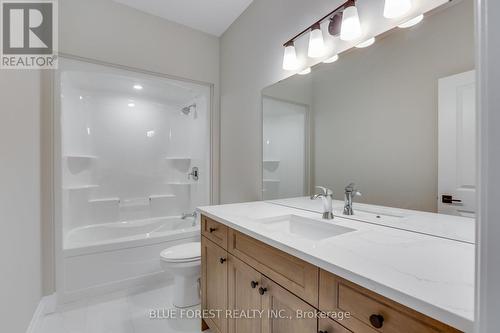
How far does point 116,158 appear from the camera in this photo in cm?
336

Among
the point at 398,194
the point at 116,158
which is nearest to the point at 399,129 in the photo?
the point at 398,194

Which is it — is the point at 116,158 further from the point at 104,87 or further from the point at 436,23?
the point at 436,23

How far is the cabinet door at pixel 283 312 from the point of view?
0.82 metres

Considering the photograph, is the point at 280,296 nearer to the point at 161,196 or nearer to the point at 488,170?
the point at 488,170

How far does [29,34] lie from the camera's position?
1.83 metres

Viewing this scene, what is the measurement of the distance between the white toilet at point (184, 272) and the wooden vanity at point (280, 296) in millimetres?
338

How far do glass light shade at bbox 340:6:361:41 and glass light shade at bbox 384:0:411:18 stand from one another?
15 cm

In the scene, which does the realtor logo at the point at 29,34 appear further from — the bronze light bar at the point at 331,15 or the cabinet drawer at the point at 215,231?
the bronze light bar at the point at 331,15

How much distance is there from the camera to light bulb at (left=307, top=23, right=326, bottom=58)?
147cm

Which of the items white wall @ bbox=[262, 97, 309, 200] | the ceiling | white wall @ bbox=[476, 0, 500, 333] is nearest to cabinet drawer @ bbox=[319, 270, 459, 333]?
white wall @ bbox=[476, 0, 500, 333]

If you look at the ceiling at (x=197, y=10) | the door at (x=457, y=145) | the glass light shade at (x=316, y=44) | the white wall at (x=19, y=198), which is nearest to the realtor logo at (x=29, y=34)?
the white wall at (x=19, y=198)

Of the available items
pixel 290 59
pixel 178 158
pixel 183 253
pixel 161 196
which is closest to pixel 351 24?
pixel 290 59

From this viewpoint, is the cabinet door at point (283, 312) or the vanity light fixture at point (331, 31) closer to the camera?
the cabinet door at point (283, 312)

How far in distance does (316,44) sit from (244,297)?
5.01ft
